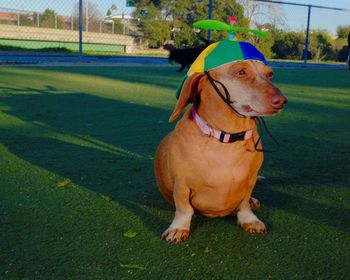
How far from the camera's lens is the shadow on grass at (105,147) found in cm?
227

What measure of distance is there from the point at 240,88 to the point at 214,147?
9.7 inches

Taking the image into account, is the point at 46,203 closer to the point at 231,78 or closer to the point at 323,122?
the point at 231,78

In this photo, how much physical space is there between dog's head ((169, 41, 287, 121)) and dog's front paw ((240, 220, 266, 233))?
498 mm

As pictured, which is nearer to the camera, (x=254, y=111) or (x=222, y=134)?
(x=254, y=111)

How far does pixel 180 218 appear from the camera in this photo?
1826mm

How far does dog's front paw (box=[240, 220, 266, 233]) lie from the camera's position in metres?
1.87

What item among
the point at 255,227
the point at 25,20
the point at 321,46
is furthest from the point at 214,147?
the point at 321,46

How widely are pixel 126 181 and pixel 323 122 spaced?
Result: 2874 mm

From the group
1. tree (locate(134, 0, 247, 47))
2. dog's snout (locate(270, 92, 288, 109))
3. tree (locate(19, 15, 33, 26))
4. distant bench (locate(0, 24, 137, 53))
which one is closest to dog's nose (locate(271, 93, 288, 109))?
dog's snout (locate(270, 92, 288, 109))

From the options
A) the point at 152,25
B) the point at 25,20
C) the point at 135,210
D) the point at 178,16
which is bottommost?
the point at 135,210

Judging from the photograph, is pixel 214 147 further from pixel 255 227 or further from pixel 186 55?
pixel 186 55

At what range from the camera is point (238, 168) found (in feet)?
5.71

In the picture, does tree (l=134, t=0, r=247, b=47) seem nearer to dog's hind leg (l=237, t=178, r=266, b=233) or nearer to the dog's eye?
dog's hind leg (l=237, t=178, r=266, b=233)

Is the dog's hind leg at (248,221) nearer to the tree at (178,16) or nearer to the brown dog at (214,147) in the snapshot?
the brown dog at (214,147)
